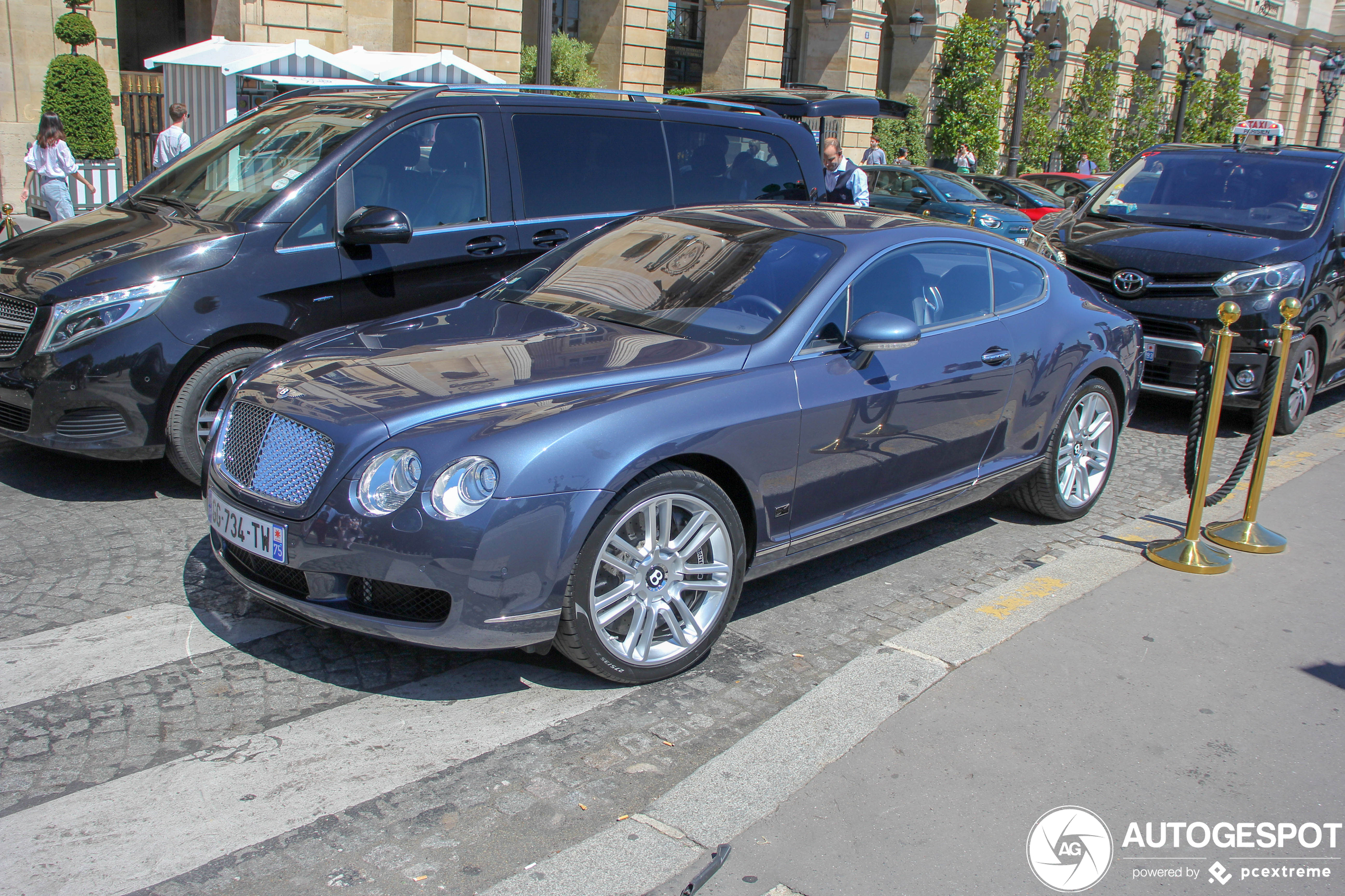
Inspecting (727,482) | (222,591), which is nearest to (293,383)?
(222,591)

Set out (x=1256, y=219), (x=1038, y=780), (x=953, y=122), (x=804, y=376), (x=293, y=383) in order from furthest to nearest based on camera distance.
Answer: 1. (x=953, y=122)
2. (x=1256, y=219)
3. (x=804, y=376)
4. (x=293, y=383)
5. (x=1038, y=780)

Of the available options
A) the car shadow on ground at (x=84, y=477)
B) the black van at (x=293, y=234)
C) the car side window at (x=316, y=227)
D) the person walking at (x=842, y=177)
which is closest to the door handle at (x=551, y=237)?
the black van at (x=293, y=234)

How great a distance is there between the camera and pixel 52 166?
1284 cm

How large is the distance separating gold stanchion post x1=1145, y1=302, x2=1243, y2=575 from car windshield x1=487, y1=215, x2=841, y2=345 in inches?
83.8

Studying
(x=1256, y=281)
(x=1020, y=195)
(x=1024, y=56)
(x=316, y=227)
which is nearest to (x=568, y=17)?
(x=1024, y=56)

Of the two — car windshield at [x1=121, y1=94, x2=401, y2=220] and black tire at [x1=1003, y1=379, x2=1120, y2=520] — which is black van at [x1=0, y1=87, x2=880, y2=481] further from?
black tire at [x1=1003, y1=379, x2=1120, y2=520]

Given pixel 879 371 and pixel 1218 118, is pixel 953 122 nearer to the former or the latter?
pixel 1218 118

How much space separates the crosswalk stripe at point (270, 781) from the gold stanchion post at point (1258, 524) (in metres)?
3.54

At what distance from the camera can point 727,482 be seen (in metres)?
4.00

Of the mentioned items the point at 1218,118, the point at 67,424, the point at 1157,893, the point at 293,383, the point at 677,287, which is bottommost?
the point at 1157,893

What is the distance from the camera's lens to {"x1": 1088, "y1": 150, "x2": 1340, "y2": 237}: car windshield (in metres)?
8.39

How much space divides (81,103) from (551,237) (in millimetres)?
14779

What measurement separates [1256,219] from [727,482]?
20.8 feet

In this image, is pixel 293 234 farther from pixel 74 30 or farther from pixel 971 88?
pixel 971 88
